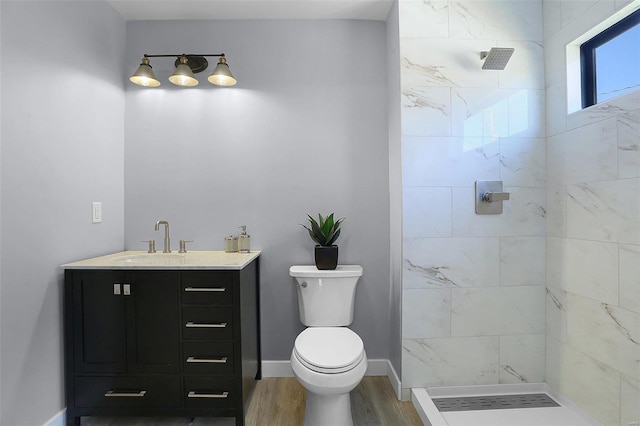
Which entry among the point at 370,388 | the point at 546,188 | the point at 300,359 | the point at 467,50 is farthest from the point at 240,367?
the point at 467,50

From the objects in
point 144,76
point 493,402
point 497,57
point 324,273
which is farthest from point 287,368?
point 497,57

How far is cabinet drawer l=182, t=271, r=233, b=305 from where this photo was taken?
1.68m

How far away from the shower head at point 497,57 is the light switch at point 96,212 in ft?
7.70

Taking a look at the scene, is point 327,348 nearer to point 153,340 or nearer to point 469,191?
point 153,340

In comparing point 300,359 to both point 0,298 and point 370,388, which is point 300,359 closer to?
point 370,388

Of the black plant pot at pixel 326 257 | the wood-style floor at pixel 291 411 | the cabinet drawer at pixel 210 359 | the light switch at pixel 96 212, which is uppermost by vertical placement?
the light switch at pixel 96 212

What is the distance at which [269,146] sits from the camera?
231 cm

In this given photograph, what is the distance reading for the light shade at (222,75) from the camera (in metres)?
2.08

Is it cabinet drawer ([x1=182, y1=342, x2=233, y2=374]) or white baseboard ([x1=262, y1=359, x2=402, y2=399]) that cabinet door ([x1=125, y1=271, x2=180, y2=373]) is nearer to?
cabinet drawer ([x1=182, y1=342, x2=233, y2=374])

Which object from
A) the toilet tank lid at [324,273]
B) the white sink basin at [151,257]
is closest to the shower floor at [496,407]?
the toilet tank lid at [324,273]

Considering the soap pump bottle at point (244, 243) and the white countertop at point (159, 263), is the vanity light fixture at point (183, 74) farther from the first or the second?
the white countertop at point (159, 263)

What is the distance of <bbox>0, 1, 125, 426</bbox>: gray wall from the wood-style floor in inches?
19.7

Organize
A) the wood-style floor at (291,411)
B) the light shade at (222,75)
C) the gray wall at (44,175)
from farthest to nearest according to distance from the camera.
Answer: the light shade at (222,75), the wood-style floor at (291,411), the gray wall at (44,175)

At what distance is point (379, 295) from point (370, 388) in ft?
1.88
